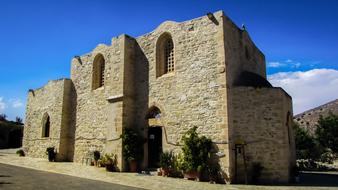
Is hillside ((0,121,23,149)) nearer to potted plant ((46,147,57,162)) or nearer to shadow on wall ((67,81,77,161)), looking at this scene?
potted plant ((46,147,57,162))

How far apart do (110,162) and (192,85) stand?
18.4ft

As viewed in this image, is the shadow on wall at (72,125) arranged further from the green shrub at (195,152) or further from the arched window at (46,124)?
the green shrub at (195,152)

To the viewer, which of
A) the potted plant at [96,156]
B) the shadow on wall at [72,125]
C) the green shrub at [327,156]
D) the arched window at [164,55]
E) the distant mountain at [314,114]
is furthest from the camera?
the distant mountain at [314,114]

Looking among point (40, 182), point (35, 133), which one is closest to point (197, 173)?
point (40, 182)

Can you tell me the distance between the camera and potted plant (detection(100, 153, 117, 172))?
14398 mm

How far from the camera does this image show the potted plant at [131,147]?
1436 cm

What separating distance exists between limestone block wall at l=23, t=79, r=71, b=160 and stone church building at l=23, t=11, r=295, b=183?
10 centimetres

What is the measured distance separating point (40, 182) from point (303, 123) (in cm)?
5225

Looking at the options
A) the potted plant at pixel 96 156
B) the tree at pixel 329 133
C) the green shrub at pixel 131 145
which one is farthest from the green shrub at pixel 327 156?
the potted plant at pixel 96 156

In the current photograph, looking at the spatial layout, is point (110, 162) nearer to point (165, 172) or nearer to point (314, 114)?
point (165, 172)

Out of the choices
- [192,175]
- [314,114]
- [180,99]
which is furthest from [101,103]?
[314,114]

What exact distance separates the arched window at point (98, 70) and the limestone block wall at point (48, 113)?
2.58 m

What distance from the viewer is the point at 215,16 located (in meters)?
13.1

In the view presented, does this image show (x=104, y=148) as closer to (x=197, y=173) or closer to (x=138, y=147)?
(x=138, y=147)
